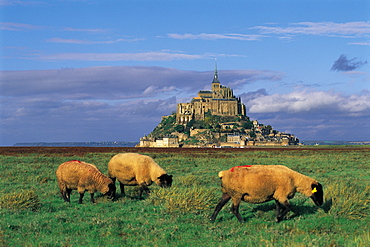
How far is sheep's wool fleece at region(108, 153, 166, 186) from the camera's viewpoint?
14906 millimetres

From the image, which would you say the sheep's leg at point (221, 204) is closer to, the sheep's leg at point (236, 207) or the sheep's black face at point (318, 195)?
the sheep's leg at point (236, 207)

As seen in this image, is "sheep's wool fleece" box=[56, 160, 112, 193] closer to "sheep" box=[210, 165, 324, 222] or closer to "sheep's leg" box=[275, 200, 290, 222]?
"sheep" box=[210, 165, 324, 222]

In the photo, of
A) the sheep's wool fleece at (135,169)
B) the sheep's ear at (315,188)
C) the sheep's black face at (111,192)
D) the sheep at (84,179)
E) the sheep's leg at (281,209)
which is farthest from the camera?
the sheep's wool fleece at (135,169)

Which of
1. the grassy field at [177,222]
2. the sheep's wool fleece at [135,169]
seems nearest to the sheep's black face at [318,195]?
the grassy field at [177,222]

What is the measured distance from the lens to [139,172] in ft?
49.1

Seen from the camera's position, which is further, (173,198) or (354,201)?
(173,198)

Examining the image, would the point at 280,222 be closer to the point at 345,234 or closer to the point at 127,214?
the point at 345,234

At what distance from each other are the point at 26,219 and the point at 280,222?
23.2ft

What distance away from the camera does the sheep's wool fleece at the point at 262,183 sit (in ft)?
35.7

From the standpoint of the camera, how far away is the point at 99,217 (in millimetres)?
11641

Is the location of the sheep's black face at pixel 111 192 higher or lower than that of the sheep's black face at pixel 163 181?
lower

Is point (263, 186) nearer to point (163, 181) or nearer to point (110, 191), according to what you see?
point (163, 181)

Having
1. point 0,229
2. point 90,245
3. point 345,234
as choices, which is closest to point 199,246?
point 90,245

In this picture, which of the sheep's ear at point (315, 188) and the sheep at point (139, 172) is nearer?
the sheep's ear at point (315, 188)
